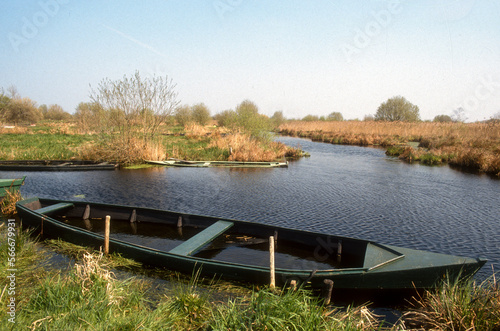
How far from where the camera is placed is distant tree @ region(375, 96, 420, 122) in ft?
212

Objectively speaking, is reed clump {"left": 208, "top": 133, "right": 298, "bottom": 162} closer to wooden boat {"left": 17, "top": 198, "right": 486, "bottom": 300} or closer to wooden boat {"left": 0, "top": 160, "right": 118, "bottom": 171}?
wooden boat {"left": 0, "top": 160, "right": 118, "bottom": 171}

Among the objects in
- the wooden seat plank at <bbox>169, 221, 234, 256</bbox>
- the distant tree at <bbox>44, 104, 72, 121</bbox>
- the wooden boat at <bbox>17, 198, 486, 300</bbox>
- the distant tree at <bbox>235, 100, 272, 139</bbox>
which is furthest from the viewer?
the distant tree at <bbox>44, 104, 72, 121</bbox>

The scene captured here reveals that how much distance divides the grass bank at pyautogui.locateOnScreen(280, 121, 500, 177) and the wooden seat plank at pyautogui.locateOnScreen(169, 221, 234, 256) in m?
20.4

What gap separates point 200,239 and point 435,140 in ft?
105

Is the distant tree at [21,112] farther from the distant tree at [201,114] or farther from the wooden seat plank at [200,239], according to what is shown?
the wooden seat plank at [200,239]

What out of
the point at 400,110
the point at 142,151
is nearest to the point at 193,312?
the point at 142,151

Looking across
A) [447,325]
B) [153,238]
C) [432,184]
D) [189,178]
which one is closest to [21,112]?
[189,178]

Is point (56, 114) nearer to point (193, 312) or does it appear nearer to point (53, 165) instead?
point (53, 165)

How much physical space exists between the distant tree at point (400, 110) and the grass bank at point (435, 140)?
1573cm

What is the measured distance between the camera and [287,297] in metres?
4.87

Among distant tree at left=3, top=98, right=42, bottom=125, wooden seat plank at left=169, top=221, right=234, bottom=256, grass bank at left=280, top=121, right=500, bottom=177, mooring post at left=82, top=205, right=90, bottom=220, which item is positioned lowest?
mooring post at left=82, top=205, right=90, bottom=220

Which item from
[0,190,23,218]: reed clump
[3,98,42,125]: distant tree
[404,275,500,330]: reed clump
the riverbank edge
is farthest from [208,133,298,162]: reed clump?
[3,98,42,125]: distant tree

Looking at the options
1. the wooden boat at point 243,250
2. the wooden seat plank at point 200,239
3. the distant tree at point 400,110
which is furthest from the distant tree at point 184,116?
the wooden seat plank at point 200,239

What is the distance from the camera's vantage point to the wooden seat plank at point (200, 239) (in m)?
7.77
